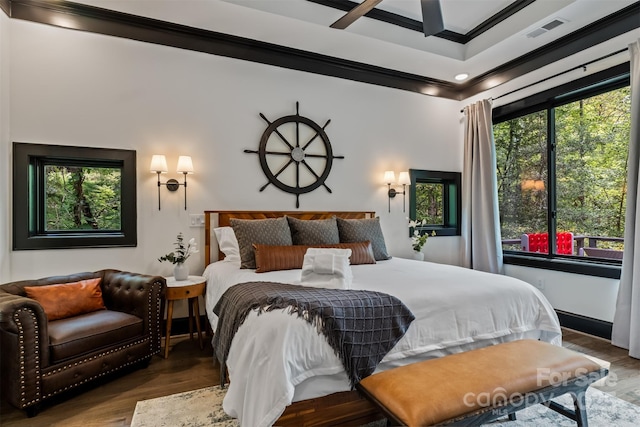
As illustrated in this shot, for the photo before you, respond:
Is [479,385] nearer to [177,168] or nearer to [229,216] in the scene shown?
[229,216]

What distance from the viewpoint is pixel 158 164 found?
3.36 metres

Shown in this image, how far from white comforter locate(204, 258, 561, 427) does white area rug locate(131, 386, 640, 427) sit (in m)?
0.42

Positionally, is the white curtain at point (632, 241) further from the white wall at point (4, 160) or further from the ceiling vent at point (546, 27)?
the white wall at point (4, 160)

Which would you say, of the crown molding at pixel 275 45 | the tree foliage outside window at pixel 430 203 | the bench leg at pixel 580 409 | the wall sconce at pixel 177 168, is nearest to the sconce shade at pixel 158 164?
the wall sconce at pixel 177 168

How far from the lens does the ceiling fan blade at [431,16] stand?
7.70ft

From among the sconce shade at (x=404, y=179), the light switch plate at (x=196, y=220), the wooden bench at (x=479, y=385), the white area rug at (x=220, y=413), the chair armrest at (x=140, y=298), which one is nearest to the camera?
the wooden bench at (x=479, y=385)

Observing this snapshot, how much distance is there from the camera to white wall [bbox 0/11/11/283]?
2873 millimetres

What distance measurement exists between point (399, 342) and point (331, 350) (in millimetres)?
440

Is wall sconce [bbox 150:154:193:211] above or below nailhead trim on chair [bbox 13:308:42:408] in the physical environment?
above

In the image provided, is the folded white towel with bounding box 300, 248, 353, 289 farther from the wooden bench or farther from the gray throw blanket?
the wooden bench

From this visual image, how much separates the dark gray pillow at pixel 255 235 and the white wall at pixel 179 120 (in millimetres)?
577

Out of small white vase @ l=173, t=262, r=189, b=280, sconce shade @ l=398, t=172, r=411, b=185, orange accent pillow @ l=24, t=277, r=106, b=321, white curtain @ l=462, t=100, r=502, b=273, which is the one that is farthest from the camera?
sconce shade @ l=398, t=172, r=411, b=185

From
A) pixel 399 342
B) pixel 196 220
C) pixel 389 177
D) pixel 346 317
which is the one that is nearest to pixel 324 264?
pixel 346 317

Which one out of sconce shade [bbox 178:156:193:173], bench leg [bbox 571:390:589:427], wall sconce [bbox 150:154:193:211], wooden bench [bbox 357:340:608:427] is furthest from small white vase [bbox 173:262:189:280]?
bench leg [bbox 571:390:589:427]
